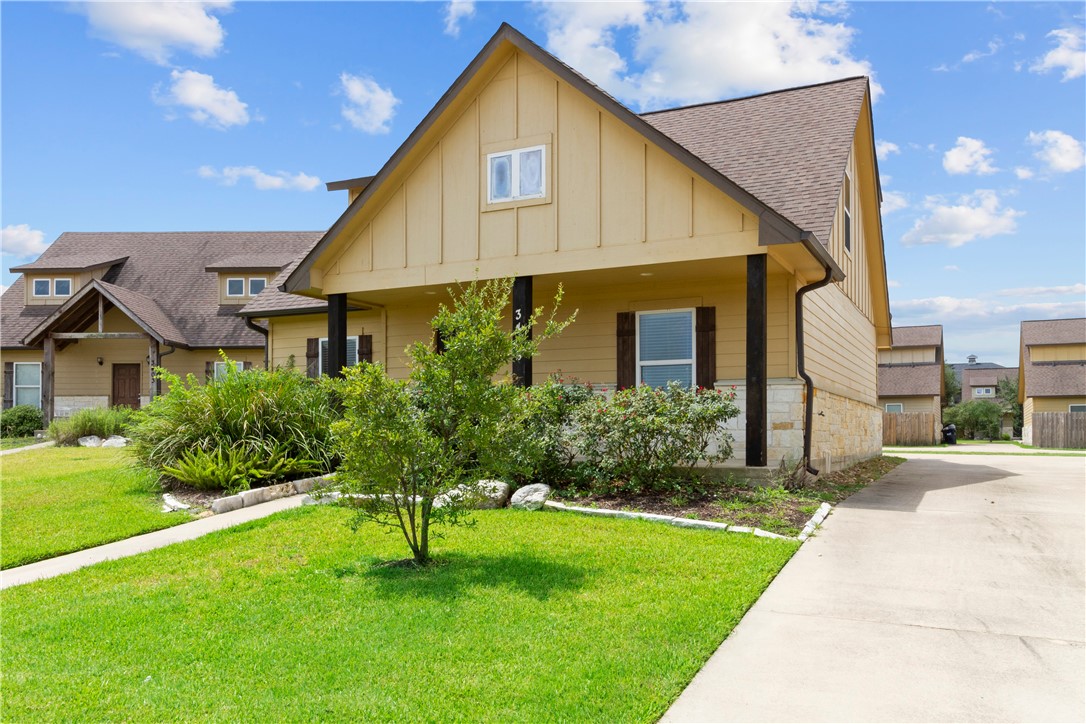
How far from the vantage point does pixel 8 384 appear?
80.2 feet

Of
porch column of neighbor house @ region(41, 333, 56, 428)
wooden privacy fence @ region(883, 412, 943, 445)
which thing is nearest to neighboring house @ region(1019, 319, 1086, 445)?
wooden privacy fence @ region(883, 412, 943, 445)

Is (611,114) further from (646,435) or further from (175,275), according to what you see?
(175,275)

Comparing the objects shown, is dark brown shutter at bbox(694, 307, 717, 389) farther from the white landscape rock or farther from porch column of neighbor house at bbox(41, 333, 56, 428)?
porch column of neighbor house at bbox(41, 333, 56, 428)

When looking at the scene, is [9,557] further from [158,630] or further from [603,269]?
[603,269]

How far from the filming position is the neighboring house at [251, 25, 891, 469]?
1027 cm

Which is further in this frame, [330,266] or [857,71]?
[857,71]

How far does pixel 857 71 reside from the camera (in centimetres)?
1582

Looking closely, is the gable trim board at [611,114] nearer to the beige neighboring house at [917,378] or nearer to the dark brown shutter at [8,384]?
the dark brown shutter at [8,384]

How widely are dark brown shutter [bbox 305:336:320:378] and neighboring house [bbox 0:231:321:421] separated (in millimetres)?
7062

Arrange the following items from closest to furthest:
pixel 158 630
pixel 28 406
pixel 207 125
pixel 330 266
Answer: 1. pixel 158 630
2. pixel 330 266
3. pixel 207 125
4. pixel 28 406

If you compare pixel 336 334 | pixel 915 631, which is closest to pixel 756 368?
pixel 915 631

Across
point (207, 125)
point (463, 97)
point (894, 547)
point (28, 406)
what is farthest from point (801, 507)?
point (28, 406)

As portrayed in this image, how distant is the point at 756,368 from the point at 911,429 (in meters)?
30.0

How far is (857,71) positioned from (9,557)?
16.4m
